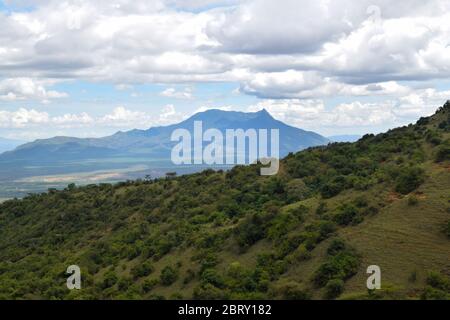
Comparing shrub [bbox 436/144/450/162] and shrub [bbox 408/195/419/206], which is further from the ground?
shrub [bbox 436/144/450/162]

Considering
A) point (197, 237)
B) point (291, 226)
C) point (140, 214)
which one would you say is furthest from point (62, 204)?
point (291, 226)

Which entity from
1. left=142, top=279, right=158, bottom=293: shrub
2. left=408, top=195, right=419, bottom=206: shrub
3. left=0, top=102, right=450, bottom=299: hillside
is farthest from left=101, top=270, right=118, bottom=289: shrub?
left=408, top=195, right=419, bottom=206: shrub

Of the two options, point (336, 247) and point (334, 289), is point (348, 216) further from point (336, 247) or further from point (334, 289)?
point (334, 289)

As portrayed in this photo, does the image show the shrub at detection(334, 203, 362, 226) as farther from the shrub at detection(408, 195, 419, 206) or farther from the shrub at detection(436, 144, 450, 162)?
the shrub at detection(436, 144, 450, 162)

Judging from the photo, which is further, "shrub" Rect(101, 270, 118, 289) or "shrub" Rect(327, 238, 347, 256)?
"shrub" Rect(101, 270, 118, 289)

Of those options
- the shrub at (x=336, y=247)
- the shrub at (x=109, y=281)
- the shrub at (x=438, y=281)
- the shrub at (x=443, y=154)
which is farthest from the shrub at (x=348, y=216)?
the shrub at (x=109, y=281)
